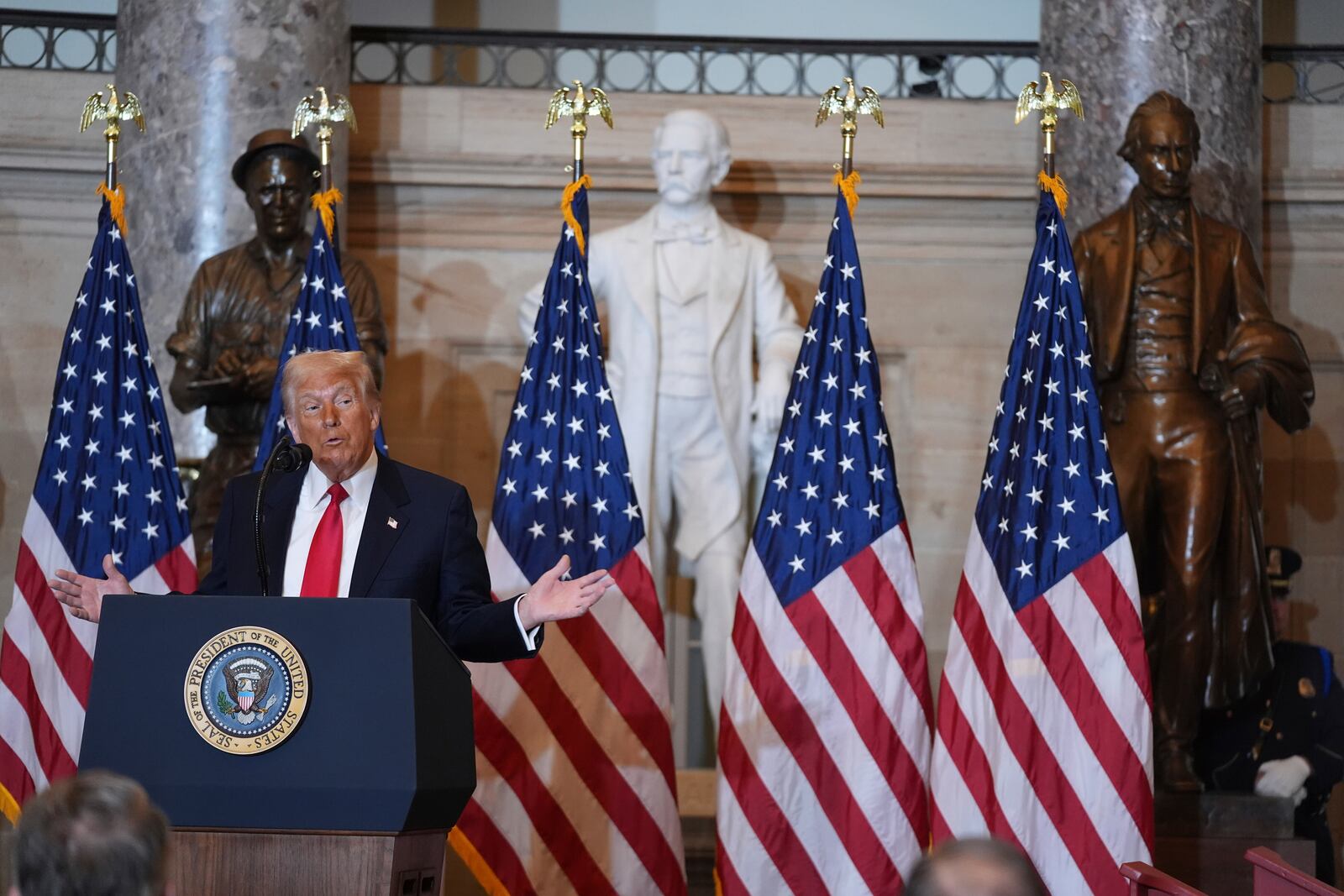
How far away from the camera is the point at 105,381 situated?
5.55m

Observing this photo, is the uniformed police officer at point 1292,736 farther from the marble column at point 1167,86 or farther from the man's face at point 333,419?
the man's face at point 333,419

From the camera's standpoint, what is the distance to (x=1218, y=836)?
219 inches

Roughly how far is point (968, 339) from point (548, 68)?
2099 mm

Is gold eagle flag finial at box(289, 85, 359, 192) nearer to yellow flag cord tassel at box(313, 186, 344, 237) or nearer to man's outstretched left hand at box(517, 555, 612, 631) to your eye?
yellow flag cord tassel at box(313, 186, 344, 237)

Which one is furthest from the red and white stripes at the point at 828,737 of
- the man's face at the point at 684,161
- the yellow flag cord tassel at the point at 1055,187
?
the man's face at the point at 684,161

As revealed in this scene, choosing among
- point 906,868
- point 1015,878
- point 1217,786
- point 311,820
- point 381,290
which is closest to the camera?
point 1015,878

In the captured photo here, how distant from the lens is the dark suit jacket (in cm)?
347

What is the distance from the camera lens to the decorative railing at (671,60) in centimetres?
744

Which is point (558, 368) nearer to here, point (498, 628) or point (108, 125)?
point (108, 125)

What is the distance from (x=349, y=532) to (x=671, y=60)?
16.1 feet

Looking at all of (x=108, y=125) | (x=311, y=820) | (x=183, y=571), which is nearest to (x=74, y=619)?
(x=183, y=571)

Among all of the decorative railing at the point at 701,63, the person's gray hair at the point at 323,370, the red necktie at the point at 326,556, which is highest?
the decorative railing at the point at 701,63

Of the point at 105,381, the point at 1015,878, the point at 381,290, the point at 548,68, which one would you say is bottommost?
the point at 1015,878

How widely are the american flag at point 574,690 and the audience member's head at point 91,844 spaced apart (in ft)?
11.2
